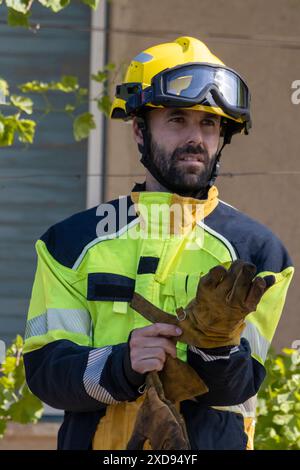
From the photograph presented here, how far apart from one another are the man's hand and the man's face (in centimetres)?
62

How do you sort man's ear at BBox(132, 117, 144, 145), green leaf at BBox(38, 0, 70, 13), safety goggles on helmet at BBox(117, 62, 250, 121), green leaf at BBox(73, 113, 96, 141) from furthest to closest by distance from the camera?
green leaf at BBox(73, 113, 96, 141) → green leaf at BBox(38, 0, 70, 13) → man's ear at BBox(132, 117, 144, 145) → safety goggles on helmet at BBox(117, 62, 250, 121)

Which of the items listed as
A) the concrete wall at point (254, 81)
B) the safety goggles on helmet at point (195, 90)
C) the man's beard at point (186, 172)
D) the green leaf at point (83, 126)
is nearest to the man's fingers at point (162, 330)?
the man's beard at point (186, 172)

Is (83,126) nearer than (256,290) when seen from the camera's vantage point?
No

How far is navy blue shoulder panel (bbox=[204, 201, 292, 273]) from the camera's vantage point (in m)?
3.56

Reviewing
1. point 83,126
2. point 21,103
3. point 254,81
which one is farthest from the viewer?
point 254,81

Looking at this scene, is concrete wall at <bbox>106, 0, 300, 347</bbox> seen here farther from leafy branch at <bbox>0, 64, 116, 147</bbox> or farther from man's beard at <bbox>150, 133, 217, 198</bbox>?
man's beard at <bbox>150, 133, 217, 198</bbox>

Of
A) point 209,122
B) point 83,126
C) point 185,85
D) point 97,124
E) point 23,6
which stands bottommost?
point 97,124

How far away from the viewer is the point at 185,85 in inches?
145

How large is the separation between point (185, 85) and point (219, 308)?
92 centimetres

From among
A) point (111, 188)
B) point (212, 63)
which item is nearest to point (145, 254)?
point (212, 63)

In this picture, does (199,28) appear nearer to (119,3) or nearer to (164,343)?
(119,3)

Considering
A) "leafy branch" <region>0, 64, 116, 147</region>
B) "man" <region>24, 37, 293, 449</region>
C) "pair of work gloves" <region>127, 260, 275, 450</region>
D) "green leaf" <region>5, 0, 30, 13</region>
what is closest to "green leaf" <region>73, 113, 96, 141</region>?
"leafy branch" <region>0, 64, 116, 147</region>

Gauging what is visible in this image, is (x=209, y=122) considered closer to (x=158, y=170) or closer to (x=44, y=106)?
(x=158, y=170)

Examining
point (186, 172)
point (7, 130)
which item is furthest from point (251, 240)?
point (7, 130)
